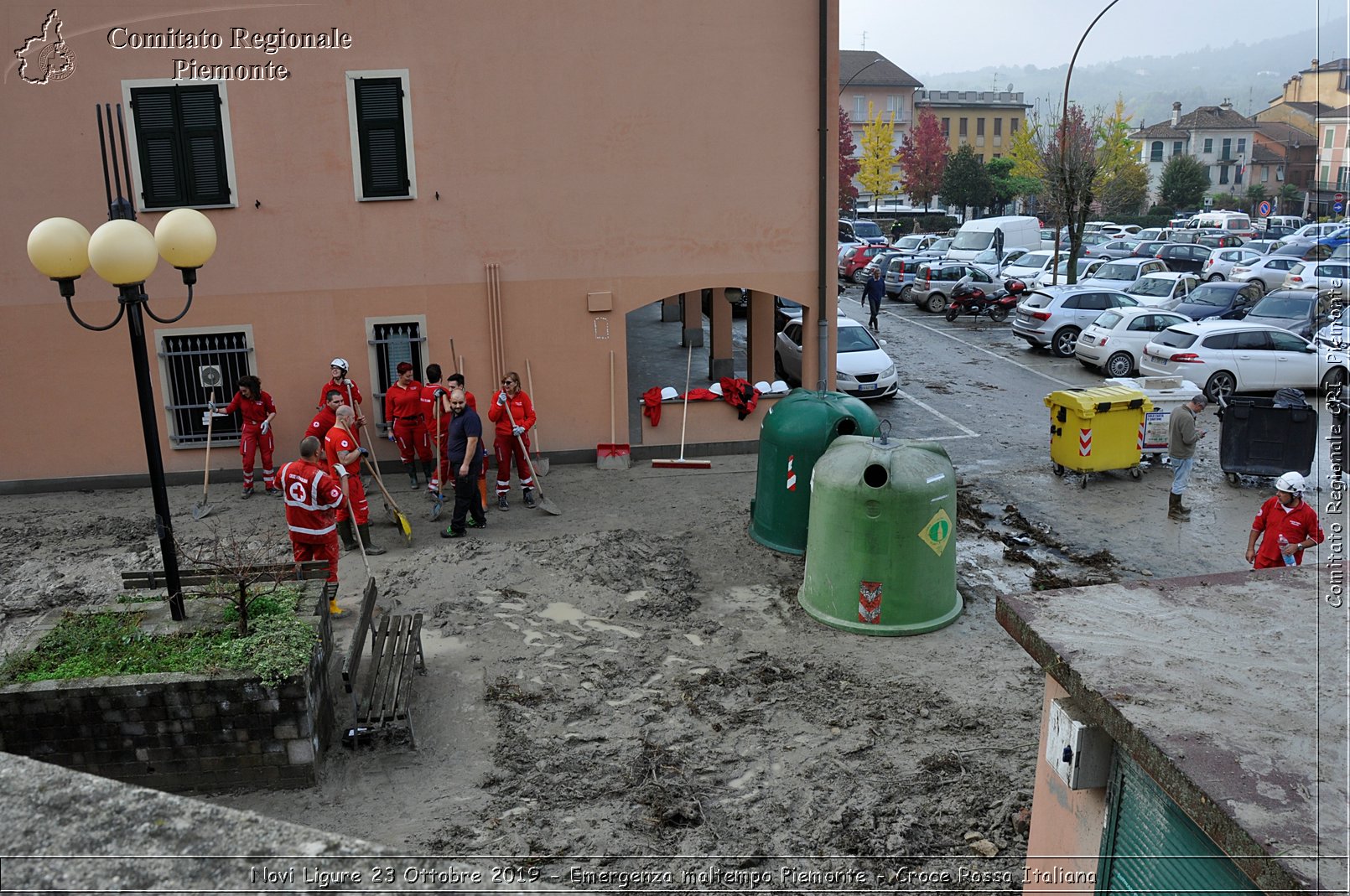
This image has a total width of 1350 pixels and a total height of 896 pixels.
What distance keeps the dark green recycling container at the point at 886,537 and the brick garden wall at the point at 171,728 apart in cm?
466

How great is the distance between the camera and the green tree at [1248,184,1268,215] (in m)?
70.5

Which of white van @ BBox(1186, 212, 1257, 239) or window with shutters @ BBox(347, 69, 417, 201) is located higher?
window with shutters @ BBox(347, 69, 417, 201)

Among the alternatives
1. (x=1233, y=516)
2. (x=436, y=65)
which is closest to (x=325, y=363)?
(x=436, y=65)

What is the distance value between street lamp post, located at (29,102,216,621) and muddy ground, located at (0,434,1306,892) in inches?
84.3

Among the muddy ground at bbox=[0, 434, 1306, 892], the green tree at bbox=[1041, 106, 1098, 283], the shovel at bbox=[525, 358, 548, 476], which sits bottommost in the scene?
the muddy ground at bbox=[0, 434, 1306, 892]

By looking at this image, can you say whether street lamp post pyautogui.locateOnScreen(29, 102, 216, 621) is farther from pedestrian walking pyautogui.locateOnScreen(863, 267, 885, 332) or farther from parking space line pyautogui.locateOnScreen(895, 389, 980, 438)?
pedestrian walking pyautogui.locateOnScreen(863, 267, 885, 332)

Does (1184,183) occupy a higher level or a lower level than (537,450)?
higher

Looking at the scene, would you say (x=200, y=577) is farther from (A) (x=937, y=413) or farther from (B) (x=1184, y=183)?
(B) (x=1184, y=183)

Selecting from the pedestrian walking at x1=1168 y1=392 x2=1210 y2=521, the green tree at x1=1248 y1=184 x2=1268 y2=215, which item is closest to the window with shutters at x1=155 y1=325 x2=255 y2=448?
the pedestrian walking at x1=1168 y1=392 x2=1210 y2=521

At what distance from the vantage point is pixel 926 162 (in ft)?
212

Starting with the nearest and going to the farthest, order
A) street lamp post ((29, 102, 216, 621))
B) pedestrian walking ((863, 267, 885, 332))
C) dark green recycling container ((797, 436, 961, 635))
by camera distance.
→ street lamp post ((29, 102, 216, 621)) < dark green recycling container ((797, 436, 961, 635)) < pedestrian walking ((863, 267, 885, 332))

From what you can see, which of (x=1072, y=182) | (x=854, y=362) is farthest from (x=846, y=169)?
(x=854, y=362)

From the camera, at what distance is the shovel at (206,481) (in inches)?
508

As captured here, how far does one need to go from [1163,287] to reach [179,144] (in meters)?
23.8
